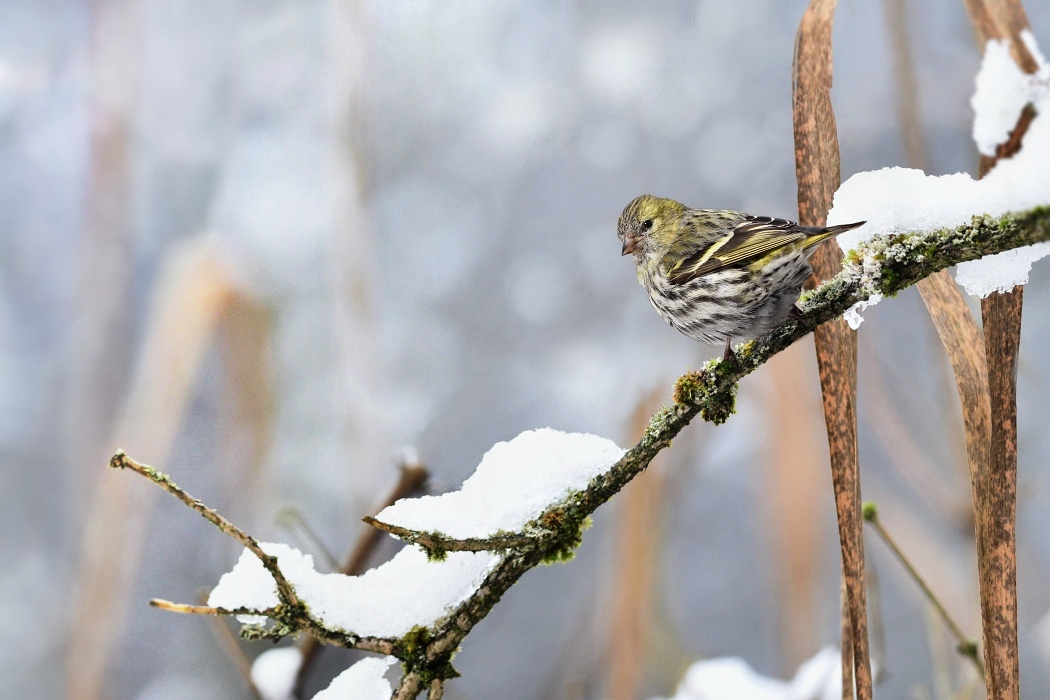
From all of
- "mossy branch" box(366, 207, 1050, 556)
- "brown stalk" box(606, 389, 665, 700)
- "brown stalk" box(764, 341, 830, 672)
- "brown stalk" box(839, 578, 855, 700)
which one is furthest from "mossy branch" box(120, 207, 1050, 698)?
"brown stalk" box(764, 341, 830, 672)

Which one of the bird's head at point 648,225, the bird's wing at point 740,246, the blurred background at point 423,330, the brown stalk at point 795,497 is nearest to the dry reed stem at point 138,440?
the blurred background at point 423,330

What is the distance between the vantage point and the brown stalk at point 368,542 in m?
1.18

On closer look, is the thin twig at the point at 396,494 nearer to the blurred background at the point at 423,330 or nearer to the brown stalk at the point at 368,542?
the brown stalk at the point at 368,542

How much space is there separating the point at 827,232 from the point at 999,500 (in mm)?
296

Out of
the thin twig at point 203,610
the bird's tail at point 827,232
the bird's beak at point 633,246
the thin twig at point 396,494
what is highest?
the bird's beak at point 633,246

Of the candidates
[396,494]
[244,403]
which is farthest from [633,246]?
[244,403]

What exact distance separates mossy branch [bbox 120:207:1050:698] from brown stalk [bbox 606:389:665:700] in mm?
892

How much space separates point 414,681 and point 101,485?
4.95 ft

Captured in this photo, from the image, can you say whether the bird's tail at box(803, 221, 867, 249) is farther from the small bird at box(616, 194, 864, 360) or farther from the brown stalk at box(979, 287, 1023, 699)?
the brown stalk at box(979, 287, 1023, 699)

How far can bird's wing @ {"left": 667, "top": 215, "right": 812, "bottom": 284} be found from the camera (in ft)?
3.29

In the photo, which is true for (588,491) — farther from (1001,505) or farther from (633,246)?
(633,246)

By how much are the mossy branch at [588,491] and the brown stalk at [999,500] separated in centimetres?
5

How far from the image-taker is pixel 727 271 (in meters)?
1.06

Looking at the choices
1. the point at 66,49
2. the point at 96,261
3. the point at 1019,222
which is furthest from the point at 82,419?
the point at 1019,222
